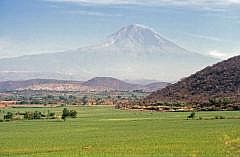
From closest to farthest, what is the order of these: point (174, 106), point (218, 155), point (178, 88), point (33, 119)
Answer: point (218, 155) < point (33, 119) < point (174, 106) < point (178, 88)

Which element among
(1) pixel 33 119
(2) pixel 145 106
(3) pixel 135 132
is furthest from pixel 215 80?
(3) pixel 135 132

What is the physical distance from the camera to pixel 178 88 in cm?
17388

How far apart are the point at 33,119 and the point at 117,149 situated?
58763 mm

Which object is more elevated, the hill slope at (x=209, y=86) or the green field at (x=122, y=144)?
the hill slope at (x=209, y=86)

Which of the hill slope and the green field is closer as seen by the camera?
the green field

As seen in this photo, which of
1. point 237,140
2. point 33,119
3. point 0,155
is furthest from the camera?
point 33,119

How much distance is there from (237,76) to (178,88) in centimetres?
2016

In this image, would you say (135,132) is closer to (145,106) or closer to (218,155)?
(218,155)

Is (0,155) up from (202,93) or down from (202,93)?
down

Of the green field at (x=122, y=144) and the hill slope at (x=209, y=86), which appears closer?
the green field at (x=122, y=144)

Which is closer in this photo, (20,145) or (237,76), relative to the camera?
(20,145)

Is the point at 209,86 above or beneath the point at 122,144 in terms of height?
above

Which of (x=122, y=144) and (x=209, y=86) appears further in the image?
(x=209, y=86)

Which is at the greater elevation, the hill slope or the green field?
the hill slope
